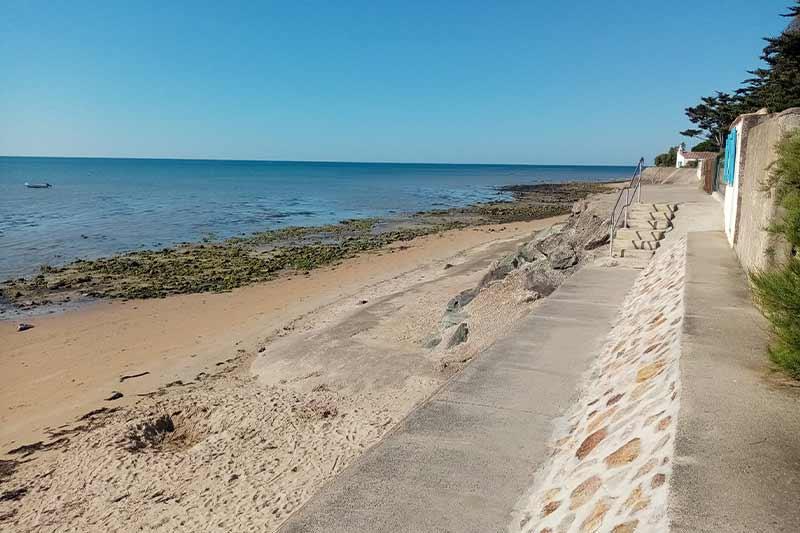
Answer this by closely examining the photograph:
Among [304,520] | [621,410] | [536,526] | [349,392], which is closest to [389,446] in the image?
[304,520]

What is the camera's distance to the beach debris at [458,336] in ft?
31.3

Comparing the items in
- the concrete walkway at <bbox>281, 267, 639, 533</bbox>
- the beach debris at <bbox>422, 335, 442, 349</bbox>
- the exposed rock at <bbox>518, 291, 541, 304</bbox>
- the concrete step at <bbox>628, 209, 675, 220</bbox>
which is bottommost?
the beach debris at <bbox>422, 335, 442, 349</bbox>

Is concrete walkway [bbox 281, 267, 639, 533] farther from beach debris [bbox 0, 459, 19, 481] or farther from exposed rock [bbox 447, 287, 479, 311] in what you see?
exposed rock [bbox 447, 287, 479, 311]

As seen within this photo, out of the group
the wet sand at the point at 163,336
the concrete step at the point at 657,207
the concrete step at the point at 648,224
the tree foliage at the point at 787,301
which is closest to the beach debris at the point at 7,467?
the wet sand at the point at 163,336

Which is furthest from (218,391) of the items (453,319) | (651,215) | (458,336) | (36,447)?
(651,215)

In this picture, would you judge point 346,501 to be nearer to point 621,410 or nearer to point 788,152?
point 621,410

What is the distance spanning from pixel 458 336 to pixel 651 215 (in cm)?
642

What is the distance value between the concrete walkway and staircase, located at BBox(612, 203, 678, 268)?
4.65 meters

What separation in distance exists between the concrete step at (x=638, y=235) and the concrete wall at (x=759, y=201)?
2992mm

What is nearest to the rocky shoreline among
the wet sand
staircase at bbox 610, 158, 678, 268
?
the wet sand

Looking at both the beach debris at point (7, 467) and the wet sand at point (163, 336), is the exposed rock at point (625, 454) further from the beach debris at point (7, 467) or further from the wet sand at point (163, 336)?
the beach debris at point (7, 467)

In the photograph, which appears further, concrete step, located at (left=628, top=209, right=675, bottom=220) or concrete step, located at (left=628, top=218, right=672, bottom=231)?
concrete step, located at (left=628, top=209, right=675, bottom=220)

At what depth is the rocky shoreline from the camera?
17781 millimetres

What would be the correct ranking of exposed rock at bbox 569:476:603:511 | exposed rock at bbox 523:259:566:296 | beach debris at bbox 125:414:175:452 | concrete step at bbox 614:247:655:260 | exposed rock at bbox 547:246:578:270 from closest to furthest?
1. exposed rock at bbox 569:476:603:511
2. beach debris at bbox 125:414:175:452
3. concrete step at bbox 614:247:655:260
4. exposed rock at bbox 523:259:566:296
5. exposed rock at bbox 547:246:578:270
